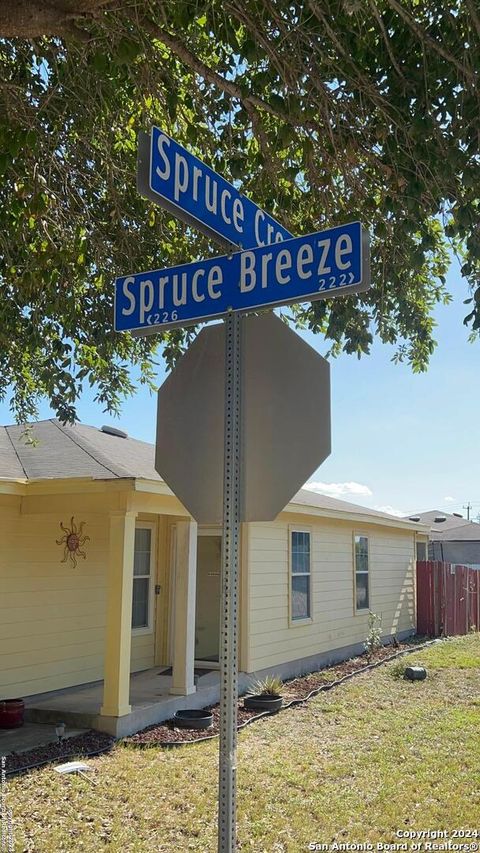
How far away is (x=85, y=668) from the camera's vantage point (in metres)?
10.2

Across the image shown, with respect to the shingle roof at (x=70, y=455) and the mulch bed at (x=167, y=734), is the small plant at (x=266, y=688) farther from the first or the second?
the shingle roof at (x=70, y=455)

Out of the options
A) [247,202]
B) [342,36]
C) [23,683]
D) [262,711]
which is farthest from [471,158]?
[23,683]

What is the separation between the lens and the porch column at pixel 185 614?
364 inches

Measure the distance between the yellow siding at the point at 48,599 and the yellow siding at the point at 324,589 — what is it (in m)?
2.36

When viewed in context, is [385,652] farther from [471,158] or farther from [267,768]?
[471,158]

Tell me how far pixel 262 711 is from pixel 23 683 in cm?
306

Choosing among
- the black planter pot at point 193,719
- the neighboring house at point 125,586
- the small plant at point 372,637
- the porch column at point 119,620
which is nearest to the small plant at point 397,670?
the small plant at point 372,637

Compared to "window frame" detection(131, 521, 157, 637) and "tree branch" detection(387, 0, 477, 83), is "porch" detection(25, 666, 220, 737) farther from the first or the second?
"tree branch" detection(387, 0, 477, 83)

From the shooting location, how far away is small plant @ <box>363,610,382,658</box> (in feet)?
47.4

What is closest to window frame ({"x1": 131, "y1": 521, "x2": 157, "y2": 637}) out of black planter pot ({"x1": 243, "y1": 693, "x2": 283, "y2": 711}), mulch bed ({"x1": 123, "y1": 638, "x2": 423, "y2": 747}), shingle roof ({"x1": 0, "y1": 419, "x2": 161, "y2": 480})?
shingle roof ({"x1": 0, "y1": 419, "x2": 161, "y2": 480})

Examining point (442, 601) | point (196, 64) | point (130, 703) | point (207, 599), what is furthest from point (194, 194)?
point (442, 601)

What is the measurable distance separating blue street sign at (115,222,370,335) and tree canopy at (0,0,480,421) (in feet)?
5.31

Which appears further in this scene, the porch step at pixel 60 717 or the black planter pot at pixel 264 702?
the black planter pot at pixel 264 702

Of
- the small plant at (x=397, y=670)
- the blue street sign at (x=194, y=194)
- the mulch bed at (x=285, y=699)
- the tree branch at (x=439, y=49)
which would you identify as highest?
the tree branch at (x=439, y=49)
